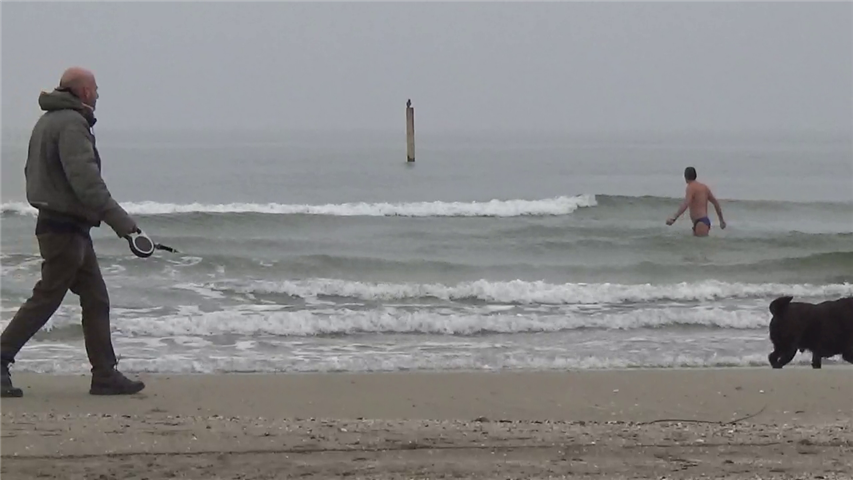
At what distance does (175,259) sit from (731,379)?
9.38 metres

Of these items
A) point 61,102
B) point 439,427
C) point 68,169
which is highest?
point 61,102

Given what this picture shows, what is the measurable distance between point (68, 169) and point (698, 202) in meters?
12.1

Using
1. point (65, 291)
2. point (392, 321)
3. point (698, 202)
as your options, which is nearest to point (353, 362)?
point (392, 321)

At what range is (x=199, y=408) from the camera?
5.60 m

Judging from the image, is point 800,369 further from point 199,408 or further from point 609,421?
point 199,408

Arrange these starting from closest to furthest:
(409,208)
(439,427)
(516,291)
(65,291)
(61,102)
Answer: (439,427) < (61,102) < (65,291) < (516,291) < (409,208)

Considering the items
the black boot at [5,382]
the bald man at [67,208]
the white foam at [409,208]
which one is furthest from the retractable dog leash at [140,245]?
the white foam at [409,208]

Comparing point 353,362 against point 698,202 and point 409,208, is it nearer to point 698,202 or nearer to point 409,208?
point 698,202

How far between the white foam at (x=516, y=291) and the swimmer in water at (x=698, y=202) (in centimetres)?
217

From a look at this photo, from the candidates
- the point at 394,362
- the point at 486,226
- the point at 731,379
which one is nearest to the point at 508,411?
the point at 731,379

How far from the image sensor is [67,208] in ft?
17.1

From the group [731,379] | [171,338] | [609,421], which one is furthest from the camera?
[171,338]

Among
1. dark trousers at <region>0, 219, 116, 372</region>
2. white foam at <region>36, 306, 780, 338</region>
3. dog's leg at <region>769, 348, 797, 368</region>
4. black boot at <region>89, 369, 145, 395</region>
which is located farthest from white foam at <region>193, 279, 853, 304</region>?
dark trousers at <region>0, 219, 116, 372</region>

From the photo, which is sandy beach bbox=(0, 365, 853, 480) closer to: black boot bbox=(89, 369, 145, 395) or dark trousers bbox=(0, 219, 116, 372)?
black boot bbox=(89, 369, 145, 395)
